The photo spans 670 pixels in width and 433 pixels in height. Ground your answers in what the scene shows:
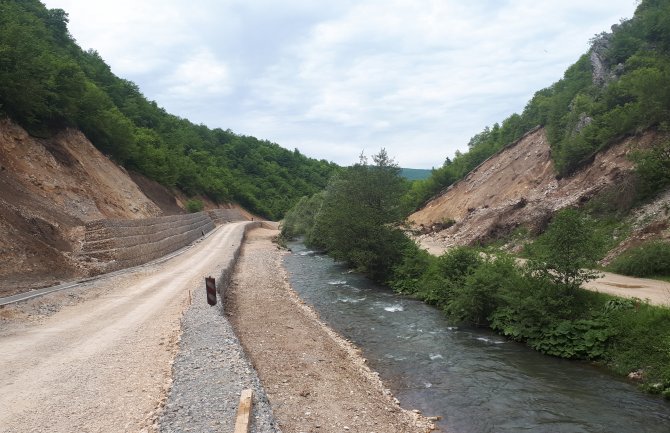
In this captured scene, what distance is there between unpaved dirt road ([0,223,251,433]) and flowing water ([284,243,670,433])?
20.4 feet

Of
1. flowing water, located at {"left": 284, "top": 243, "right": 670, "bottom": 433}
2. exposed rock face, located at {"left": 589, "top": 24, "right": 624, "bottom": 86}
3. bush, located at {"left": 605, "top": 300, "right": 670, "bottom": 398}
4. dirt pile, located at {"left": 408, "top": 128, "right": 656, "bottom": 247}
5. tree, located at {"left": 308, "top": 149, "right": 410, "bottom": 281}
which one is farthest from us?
exposed rock face, located at {"left": 589, "top": 24, "right": 624, "bottom": 86}

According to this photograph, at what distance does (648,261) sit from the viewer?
1794 centimetres

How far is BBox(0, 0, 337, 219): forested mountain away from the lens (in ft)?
103

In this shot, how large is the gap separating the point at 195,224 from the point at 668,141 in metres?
47.2

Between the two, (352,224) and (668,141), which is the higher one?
(668,141)

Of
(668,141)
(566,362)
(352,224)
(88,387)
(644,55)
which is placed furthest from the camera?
(644,55)

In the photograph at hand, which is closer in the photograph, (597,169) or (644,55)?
(597,169)

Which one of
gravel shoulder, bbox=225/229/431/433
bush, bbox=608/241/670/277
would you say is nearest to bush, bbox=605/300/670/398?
gravel shoulder, bbox=225/229/431/433

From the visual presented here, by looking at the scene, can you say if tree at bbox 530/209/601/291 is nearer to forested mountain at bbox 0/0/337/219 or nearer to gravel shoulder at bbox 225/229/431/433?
gravel shoulder at bbox 225/229/431/433

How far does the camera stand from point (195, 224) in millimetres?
53312

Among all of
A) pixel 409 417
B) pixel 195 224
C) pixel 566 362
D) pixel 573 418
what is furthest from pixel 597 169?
pixel 195 224

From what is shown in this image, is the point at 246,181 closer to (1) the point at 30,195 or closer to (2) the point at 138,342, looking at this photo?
(1) the point at 30,195

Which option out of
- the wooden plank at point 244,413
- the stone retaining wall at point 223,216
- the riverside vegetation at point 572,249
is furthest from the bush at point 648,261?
the stone retaining wall at point 223,216

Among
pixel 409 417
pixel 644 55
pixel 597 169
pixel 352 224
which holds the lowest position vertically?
pixel 409 417
